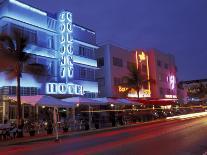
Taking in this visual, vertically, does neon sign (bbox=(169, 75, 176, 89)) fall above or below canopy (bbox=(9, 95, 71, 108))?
above

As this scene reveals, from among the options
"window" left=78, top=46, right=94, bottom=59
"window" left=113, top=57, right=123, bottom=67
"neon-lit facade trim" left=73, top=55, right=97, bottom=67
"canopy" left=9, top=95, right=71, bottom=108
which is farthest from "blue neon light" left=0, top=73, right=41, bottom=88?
"window" left=113, top=57, right=123, bottom=67

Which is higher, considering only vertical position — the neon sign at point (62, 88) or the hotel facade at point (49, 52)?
the hotel facade at point (49, 52)

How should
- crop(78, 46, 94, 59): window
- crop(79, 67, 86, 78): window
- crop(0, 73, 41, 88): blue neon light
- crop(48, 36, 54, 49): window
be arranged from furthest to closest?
crop(78, 46, 94, 59): window < crop(79, 67, 86, 78): window < crop(48, 36, 54, 49): window < crop(0, 73, 41, 88): blue neon light

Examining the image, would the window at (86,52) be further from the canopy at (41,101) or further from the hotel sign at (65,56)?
the canopy at (41,101)

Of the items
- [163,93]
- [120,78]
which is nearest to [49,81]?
[120,78]

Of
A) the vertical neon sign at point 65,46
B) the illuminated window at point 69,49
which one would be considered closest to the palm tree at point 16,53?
the vertical neon sign at point 65,46

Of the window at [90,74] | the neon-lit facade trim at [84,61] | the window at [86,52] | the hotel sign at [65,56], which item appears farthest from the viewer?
the window at [90,74]

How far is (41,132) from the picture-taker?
33094 millimetres

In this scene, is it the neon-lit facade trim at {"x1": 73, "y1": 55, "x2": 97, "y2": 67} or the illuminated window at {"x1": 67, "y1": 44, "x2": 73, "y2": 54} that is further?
the neon-lit facade trim at {"x1": 73, "y1": 55, "x2": 97, "y2": 67}

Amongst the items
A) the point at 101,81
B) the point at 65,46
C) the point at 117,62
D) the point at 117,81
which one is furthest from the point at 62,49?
the point at 117,62

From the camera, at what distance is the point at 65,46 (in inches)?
1708

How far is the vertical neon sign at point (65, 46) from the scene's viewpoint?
43.2 meters

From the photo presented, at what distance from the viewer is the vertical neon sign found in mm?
43156

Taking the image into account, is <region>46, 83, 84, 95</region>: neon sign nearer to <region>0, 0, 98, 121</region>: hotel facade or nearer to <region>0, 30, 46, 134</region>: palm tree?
<region>0, 0, 98, 121</region>: hotel facade
